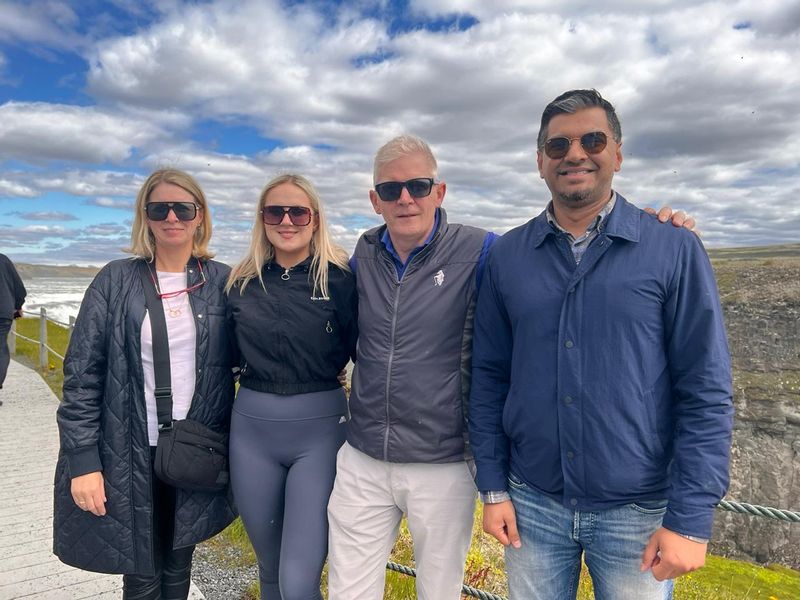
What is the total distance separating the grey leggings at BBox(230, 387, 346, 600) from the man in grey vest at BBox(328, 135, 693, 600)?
0.10m

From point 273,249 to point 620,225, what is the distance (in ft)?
6.28

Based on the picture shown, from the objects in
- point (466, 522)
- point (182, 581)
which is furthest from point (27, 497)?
point (466, 522)

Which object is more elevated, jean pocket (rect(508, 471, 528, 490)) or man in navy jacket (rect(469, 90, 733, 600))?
man in navy jacket (rect(469, 90, 733, 600))

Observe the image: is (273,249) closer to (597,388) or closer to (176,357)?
(176,357)

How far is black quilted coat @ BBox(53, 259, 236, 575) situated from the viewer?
2855 mm

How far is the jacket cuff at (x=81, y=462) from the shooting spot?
9.33ft

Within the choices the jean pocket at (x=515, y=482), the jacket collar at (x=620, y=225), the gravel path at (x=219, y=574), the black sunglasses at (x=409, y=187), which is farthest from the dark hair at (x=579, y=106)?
the gravel path at (x=219, y=574)

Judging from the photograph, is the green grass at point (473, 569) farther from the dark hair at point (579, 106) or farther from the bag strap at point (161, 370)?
the dark hair at point (579, 106)

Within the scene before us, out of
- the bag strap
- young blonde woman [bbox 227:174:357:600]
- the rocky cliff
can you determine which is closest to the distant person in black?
the bag strap

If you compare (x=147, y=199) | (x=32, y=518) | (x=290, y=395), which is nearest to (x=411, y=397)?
(x=290, y=395)

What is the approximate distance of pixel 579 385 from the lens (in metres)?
2.17

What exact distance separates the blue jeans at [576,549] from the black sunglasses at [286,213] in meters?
1.75

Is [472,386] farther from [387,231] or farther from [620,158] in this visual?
[620,158]

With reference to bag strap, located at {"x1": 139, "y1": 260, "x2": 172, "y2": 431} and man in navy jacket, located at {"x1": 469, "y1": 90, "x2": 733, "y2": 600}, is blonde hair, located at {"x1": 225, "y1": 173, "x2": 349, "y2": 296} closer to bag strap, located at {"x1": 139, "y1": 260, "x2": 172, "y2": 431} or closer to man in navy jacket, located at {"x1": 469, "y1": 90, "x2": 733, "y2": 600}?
bag strap, located at {"x1": 139, "y1": 260, "x2": 172, "y2": 431}
